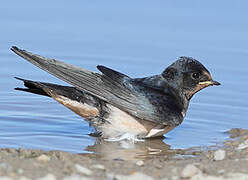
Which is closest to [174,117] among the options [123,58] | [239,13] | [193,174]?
[193,174]

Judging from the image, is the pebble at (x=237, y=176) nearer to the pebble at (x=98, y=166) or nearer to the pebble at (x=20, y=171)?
the pebble at (x=98, y=166)

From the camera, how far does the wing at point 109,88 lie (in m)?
8.91

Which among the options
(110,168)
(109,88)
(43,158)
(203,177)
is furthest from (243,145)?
(43,158)

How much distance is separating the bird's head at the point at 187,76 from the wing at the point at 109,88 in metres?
0.68

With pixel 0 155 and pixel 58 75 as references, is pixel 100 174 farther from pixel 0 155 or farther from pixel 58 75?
pixel 58 75

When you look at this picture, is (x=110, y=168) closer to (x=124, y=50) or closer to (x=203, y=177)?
(x=203, y=177)

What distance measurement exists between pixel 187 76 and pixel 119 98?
1.12m

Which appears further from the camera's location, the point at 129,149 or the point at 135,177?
the point at 129,149

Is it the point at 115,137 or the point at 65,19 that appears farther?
the point at 65,19

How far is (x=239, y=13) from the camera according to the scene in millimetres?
14383

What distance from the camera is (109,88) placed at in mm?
9086

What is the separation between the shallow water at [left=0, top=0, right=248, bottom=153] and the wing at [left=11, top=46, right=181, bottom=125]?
17.7 inches

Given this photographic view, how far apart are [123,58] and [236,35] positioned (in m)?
2.33

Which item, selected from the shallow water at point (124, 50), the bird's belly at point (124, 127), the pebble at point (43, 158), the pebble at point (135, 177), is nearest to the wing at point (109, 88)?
the bird's belly at point (124, 127)
